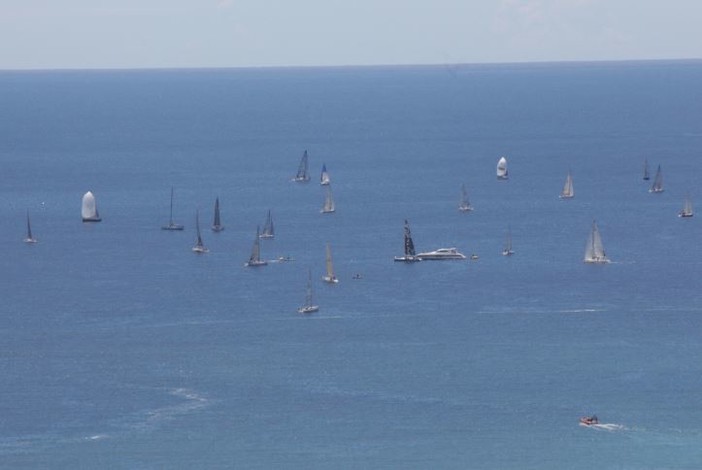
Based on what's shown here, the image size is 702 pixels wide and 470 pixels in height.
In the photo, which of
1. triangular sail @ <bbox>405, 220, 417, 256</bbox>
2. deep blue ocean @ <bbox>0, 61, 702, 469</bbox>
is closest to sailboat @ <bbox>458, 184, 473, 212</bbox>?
deep blue ocean @ <bbox>0, 61, 702, 469</bbox>

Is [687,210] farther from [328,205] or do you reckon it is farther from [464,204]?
[328,205]

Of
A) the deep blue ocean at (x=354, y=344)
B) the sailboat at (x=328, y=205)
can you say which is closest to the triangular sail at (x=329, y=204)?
the sailboat at (x=328, y=205)

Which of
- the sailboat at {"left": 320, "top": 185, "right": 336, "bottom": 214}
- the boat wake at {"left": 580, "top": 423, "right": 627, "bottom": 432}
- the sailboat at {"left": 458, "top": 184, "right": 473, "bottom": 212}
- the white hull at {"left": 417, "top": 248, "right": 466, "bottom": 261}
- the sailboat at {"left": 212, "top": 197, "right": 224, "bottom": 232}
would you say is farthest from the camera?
the sailboat at {"left": 458, "top": 184, "right": 473, "bottom": 212}

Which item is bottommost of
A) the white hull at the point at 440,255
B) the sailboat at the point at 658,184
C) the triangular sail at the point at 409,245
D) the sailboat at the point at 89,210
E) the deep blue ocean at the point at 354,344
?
the deep blue ocean at the point at 354,344

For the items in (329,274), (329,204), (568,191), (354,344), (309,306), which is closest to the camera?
(354,344)

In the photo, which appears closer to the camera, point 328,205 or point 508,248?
point 508,248

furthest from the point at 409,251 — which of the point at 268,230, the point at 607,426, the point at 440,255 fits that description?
the point at 607,426

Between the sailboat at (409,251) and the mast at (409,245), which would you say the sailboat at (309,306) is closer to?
the sailboat at (409,251)

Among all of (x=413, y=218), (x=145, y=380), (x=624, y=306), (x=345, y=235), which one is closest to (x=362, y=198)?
(x=413, y=218)

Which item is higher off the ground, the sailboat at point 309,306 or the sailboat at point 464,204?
the sailboat at point 464,204

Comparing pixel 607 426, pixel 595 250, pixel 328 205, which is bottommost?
pixel 607 426

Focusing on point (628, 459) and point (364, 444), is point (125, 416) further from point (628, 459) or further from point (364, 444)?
point (628, 459)

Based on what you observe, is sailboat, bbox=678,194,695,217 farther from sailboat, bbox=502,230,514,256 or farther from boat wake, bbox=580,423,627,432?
boat wake, bbox=580,423,627,432
